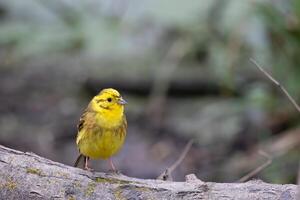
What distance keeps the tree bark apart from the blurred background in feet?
7.39

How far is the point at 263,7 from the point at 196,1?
215 centimetres

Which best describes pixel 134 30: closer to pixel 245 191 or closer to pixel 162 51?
pixel 162 51

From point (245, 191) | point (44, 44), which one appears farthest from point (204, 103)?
point (245, 191)

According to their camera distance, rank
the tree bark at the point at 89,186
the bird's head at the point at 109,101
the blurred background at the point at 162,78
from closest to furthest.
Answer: the tree bark at the point at 89,186 < the bird's head at the point at 109,101 < the blurred background at the point at 162,78

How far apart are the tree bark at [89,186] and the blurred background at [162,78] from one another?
7.39 feet

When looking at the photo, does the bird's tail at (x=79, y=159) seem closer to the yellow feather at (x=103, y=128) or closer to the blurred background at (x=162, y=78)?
the yellow feather at (x=103, y=128)

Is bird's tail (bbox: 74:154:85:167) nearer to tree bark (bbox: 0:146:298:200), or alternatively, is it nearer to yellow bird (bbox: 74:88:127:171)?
yellow bird (bbox: 74:88:127:171)

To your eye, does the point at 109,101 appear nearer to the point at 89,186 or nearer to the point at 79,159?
the point at 79,159

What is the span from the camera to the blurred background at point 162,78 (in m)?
6.96

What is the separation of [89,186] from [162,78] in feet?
14.2

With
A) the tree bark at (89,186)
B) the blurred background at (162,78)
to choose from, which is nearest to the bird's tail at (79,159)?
the tree bark at (89,186)

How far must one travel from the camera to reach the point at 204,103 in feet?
27.4

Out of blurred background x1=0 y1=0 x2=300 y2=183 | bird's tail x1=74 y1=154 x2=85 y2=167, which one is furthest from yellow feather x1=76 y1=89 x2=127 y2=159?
blurred background x1=0 y1=0 x2=300 y2=183

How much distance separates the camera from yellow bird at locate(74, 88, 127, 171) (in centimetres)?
432
